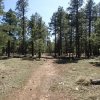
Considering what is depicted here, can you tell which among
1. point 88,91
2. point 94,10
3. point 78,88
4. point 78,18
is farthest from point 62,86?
point 94,10

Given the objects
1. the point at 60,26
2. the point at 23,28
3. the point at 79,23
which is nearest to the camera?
the point at 79,23

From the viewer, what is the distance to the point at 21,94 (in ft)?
A: 56.9

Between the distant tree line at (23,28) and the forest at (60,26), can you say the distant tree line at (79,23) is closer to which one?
the forest at (60,26)

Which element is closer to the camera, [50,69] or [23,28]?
[50,69]

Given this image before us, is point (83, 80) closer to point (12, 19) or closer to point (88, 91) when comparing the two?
point (88, 91)

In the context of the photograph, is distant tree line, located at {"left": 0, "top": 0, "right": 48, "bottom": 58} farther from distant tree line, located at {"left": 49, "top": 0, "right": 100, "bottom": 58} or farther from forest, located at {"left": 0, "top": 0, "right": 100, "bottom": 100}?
distant tree line, located at {"left": 49, "top": 0, "right": 100, "bottom": 58}

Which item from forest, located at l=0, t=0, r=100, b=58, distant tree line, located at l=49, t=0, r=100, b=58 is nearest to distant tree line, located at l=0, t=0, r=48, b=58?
forest, located at l=0, t=0, r=100, b=58

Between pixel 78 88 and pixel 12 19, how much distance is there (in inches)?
1799

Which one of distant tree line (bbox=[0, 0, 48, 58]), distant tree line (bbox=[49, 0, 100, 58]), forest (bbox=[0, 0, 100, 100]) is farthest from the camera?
distant tree line (bbox=[0, 0, 48, 58])

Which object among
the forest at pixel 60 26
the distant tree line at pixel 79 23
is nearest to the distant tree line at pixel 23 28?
the forest at pixel 60 26

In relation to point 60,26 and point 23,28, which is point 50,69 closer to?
point 23,28

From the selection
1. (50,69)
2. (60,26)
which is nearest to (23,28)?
(60,26)

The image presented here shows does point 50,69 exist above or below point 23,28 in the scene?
below

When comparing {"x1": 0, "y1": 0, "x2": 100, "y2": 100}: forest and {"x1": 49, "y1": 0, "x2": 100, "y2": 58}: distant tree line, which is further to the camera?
{"x1": 49, "y1": 0, "x2": 100, "y2": 58}: distant tree line
